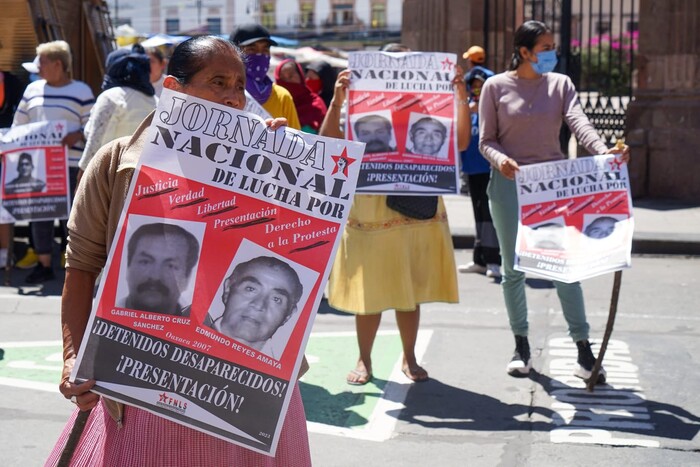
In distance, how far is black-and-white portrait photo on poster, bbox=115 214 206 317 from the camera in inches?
105

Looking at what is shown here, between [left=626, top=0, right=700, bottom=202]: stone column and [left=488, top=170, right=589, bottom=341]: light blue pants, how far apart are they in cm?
741

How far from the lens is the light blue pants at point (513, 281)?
5.98 metres

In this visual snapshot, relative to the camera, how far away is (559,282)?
19.8 feet

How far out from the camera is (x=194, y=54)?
2.80 metres

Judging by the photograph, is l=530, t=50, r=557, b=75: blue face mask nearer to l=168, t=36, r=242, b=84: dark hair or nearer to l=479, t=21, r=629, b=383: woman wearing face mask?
l=479, t=21, r=629, b=383: woman wearing face mask

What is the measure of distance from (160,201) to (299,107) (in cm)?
591

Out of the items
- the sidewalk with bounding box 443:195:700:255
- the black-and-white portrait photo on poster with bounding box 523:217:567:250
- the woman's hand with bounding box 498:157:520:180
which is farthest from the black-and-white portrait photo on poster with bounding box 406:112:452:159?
the sidewalk with bounding box 443:195:700:255

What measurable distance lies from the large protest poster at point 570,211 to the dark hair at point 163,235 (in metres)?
3.21

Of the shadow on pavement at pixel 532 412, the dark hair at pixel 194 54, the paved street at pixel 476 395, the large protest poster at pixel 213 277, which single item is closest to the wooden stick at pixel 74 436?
the large protest poster at pixel 213 277

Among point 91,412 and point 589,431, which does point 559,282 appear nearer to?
point 589,431

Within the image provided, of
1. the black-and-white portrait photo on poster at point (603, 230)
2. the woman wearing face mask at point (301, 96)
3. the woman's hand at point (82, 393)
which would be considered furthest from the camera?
the woman wearing face mask at point (301, 96)

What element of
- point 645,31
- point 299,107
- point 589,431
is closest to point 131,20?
point 645,31

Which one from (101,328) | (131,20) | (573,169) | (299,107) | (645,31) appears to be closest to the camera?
(101,328)

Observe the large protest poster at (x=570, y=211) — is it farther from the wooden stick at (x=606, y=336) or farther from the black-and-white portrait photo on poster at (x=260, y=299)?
the black-and-white portrait photo on poster at (x=260, y=299)
